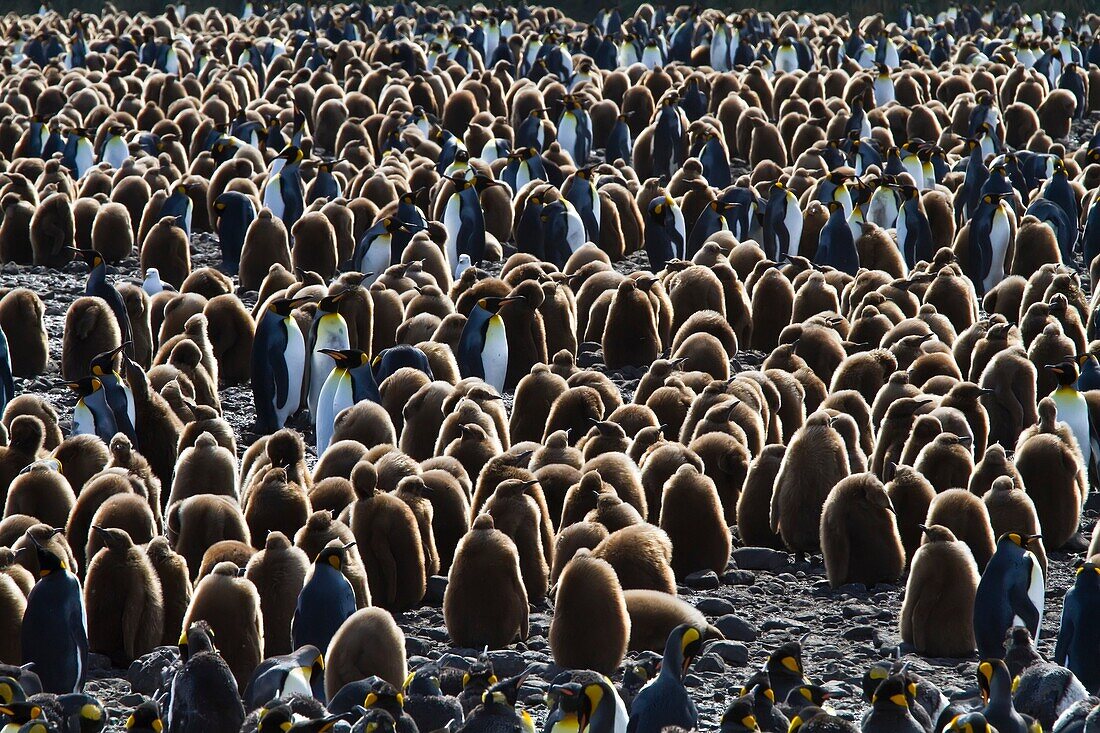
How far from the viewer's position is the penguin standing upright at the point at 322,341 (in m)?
9.82

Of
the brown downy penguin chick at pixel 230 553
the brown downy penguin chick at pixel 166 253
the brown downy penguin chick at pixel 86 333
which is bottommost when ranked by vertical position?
the brown downy penguin chick at pixel 230 553

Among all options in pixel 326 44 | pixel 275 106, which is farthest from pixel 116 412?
pixel 326 44

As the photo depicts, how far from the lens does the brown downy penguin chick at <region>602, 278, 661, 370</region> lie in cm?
1032

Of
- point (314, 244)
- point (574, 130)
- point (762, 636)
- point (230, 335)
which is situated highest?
point (574, 130)

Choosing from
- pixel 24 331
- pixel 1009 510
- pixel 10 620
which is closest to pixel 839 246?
pixel 1009 510

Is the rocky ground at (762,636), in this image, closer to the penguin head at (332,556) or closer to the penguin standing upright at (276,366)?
the penguin head at (332,556)

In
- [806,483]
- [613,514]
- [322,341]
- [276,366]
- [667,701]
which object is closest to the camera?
[667,701]

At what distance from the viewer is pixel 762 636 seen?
20.7 feet

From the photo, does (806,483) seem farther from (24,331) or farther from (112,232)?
(112,232)

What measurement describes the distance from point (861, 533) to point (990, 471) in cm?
88

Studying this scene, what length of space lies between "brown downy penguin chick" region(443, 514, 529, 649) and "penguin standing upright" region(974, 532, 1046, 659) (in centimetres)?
182

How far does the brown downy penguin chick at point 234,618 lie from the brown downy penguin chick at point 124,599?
0.95 feet

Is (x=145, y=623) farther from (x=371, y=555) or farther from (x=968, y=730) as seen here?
(x=968, y=730)

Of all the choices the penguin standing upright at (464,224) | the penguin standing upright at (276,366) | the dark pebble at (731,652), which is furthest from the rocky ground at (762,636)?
the penguin standing upright at (464,224)
